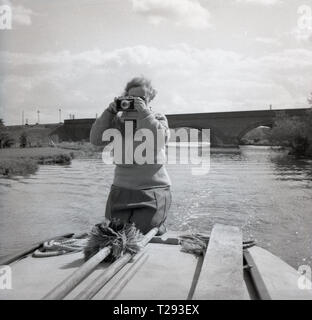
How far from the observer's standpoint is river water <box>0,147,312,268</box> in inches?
265

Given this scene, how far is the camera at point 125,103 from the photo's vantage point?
329cm

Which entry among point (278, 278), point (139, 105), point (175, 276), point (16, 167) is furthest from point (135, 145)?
point (16, 167)

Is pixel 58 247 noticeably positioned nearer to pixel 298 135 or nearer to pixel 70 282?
pixel 70 282

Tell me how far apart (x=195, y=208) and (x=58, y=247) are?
6050 millimetres

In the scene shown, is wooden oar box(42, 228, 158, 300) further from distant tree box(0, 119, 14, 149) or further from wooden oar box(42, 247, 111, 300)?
distant tree box(0, 119, 14, 149)

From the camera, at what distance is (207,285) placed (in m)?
2.18

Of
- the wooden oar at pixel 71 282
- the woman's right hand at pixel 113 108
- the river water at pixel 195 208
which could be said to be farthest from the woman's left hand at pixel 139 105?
the river water at pixel 195 208

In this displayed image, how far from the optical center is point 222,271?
2.39 metres

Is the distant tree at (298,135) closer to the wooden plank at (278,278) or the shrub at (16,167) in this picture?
the shrub at (16,167)

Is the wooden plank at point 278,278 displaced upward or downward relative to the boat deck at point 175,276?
downward

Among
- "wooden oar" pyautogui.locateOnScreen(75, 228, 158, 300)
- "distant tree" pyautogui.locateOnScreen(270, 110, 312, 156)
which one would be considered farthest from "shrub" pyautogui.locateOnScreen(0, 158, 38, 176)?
"distant tree" pyautogui.locateOnScreen(270, 110, 312, 156)

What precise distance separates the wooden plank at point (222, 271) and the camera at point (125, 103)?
1.27m

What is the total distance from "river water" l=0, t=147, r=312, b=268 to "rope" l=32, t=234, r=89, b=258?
1.68 metres
